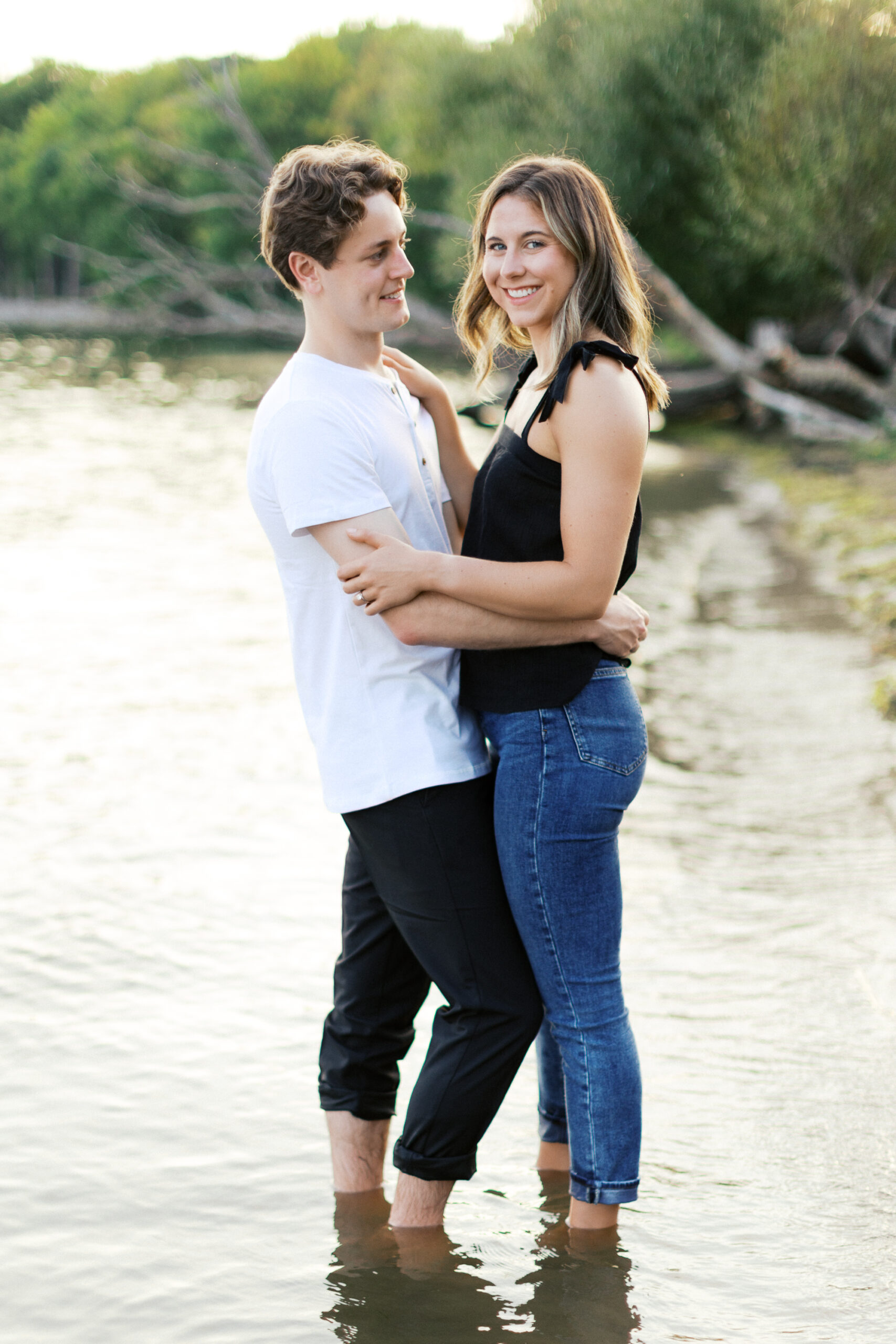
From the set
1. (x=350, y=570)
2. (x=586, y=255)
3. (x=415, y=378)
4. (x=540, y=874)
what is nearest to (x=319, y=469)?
(x=350, y=570)

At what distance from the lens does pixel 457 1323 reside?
8.16 feet

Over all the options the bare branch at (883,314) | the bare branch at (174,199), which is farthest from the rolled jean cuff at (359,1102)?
the bare branch at (883,314)

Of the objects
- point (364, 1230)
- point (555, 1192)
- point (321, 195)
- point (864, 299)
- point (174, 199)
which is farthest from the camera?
point (174, 199)

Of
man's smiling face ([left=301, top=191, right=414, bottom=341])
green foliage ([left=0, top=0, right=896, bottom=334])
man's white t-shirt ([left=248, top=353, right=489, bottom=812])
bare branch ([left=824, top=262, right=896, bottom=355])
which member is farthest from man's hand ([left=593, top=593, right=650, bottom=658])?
bare branch ([left=824, top=262, right=896, bottom=355])

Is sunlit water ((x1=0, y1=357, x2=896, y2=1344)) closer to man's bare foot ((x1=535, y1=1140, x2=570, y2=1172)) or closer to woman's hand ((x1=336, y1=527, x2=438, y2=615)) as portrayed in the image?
man's bare foot ((x1=535, y1=1140, x2=570, y2=1172))

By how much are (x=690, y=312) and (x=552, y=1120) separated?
19.9 meters

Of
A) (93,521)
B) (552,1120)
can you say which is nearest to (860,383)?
(93,521)

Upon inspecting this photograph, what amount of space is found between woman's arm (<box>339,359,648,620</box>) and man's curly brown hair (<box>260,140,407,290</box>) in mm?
537

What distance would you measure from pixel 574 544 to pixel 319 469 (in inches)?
18.5

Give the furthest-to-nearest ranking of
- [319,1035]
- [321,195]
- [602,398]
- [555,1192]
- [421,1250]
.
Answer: [319,1035] → [555,1192] → [421,1250] → [321,195] → [602,398]

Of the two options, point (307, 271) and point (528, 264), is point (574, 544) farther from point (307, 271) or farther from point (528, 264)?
point (307, 271)

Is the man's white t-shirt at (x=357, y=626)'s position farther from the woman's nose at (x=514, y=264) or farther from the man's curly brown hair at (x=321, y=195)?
the woman's nose at (x=514, y=264)

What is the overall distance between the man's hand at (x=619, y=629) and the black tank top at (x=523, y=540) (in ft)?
0.10

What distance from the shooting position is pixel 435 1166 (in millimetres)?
2561
